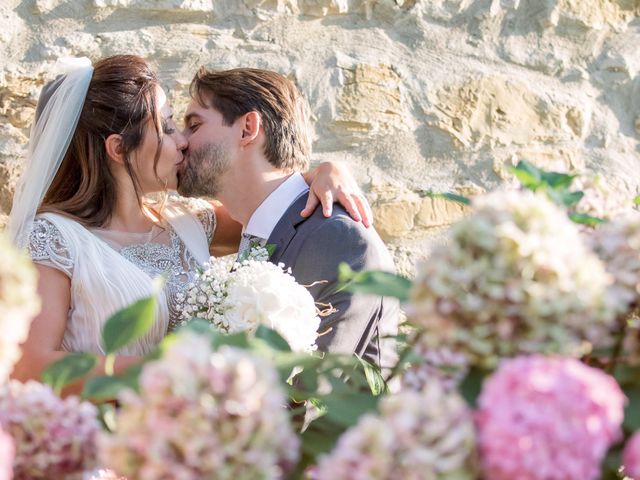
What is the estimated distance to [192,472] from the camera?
50 centimetres

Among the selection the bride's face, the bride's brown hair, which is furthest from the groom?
the bride's brown hair

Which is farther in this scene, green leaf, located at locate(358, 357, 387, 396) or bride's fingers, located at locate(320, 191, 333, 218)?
bride's fingers, located at locate(320, 191, 333, 218)

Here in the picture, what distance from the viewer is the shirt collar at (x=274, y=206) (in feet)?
8.29

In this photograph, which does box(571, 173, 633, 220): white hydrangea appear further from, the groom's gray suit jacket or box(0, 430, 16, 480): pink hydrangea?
the groom's gray suit jacket

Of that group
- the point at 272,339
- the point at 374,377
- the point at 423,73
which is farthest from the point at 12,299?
the point at 423,73

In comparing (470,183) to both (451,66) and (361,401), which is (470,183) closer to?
(451,66)

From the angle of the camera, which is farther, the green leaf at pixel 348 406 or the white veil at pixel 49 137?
the white veil at pixel 49 137

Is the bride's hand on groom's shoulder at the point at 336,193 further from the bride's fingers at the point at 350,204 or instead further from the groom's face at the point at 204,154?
the groom's face at the point at 204,154

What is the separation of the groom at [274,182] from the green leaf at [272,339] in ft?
4.96

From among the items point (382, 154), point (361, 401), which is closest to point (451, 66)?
point (382, 154)

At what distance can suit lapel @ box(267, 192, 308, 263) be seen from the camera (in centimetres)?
241

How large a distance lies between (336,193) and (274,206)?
26cm

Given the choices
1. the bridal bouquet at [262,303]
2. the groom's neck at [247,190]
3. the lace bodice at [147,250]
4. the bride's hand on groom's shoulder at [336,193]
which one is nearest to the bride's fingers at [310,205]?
the bride's hand on groom's shoulder at [336,193]

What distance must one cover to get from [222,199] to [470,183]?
2.66 ft
